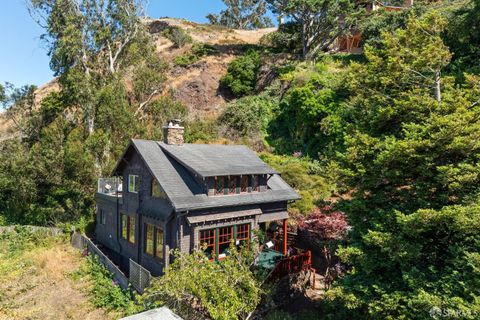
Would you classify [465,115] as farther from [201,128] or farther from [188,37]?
[188,37]

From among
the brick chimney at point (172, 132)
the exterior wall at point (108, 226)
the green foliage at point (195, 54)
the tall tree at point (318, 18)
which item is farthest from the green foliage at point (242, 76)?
the brick chimney at point (172, 132)

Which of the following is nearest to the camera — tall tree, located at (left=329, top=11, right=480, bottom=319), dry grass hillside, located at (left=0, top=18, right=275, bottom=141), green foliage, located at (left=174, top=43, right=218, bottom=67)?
tall tree, located at (left=329, top=11, right=480, bottom=319)

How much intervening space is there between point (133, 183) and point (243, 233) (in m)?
7.34

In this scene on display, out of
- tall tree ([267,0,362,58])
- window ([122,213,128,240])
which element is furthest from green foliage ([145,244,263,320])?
tall tree ([267,0,362,58])

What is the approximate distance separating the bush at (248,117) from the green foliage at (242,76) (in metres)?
5.53

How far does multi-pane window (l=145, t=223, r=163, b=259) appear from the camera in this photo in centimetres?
1608

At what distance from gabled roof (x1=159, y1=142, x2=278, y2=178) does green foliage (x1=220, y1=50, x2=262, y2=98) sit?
25587mm

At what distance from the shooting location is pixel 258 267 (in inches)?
597

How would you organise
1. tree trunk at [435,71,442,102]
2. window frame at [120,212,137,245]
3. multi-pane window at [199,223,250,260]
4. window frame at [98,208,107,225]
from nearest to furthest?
tree trunk at [435,71,442,102]
multi-pane window at [199,223,250,260]
window frame at [120,212,137,245]
window frame at [98,208,107,225]

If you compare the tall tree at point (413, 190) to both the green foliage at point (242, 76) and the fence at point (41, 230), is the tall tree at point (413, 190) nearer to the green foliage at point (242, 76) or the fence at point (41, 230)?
the fence at point (41, 230)

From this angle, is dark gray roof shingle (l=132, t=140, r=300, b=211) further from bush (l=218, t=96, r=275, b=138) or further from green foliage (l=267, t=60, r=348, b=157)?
bush (l=218, t=96, r=275, b=138)

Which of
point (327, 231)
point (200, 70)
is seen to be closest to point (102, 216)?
point (327, 231)

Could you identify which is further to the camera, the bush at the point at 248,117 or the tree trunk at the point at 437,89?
the bush at the point at 248,117

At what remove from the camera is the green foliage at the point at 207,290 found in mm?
11055
